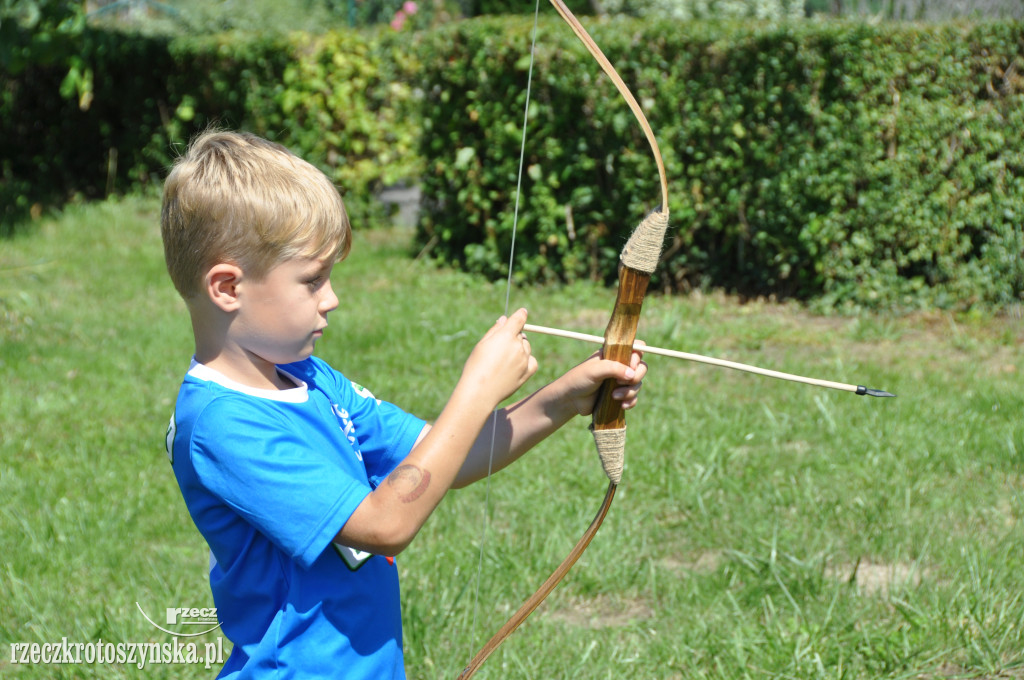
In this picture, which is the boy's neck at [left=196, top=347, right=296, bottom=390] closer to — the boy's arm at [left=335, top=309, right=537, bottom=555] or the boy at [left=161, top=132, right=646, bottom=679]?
the boy at [left=161, top=132, right=646, bottom=679]

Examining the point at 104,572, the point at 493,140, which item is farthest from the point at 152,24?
the point at 104,572

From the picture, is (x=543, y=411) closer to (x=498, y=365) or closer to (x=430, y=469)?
(x=498, y=365)

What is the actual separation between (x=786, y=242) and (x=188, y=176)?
4852 mm

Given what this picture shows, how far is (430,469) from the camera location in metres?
1.54

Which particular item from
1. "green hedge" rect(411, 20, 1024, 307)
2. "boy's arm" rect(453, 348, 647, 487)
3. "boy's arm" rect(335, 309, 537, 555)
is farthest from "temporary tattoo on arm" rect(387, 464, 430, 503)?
"green hedge" rect(411, 20, 1024, 307)

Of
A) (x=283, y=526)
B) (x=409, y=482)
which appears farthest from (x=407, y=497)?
(x=283, y=526)

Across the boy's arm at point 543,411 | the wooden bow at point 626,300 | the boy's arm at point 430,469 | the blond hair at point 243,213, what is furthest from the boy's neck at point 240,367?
the wooden bow at point 626,300

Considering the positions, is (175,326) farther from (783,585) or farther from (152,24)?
(152,24)

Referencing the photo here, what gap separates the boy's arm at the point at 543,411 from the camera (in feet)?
6.27

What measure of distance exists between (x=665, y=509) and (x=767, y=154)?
9.75 ft

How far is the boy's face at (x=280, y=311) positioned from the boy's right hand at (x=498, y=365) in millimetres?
255

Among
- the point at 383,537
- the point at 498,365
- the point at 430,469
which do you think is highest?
the point at 498,365

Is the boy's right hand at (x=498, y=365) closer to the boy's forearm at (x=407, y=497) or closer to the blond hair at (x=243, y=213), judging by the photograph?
the boy's forearm at (x=407, y=497)

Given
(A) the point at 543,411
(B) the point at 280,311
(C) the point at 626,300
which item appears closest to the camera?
(B) the point at 280,311
